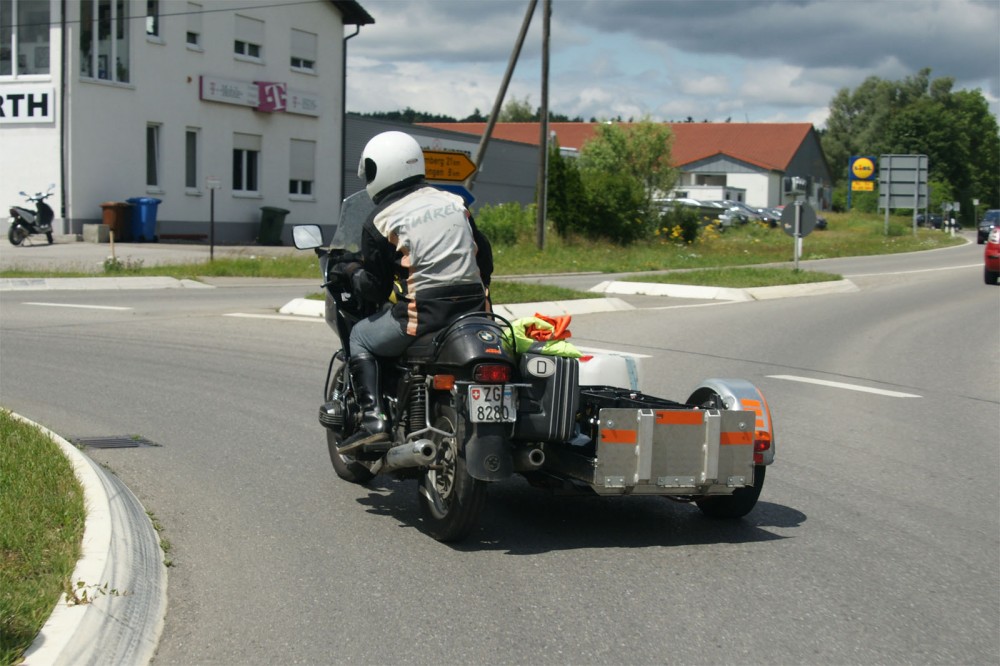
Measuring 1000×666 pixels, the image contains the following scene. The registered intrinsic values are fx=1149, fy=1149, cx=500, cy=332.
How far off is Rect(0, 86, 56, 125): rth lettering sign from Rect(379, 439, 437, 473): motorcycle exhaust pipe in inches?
1145

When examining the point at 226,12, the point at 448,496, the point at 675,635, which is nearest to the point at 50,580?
the point at 448,496

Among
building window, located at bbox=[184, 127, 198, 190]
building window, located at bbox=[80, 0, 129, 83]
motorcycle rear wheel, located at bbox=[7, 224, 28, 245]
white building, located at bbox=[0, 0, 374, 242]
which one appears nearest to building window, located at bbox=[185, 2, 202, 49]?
white building, located at bbox=[0, 0, 374, 242]

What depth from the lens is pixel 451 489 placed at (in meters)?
5.50

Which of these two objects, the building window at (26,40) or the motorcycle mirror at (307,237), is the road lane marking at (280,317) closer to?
the motorcycle mirror at (307,237)

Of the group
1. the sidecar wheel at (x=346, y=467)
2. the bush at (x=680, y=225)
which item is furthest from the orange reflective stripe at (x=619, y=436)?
the bush at (x=680, y=225)

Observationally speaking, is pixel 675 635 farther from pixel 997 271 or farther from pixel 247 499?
pixel 997 271

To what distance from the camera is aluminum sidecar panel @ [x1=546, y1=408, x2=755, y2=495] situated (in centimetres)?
550

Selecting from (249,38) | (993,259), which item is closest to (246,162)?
(249,38)

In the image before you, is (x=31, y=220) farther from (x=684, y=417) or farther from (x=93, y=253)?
(x=684, y=417)

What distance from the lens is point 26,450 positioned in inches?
256

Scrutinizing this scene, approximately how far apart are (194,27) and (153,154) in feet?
14.7

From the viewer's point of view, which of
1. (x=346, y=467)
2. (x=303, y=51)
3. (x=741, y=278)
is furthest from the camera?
(x=303, y=51)

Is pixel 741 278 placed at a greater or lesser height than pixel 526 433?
greater

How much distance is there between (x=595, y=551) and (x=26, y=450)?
10.8 feet
